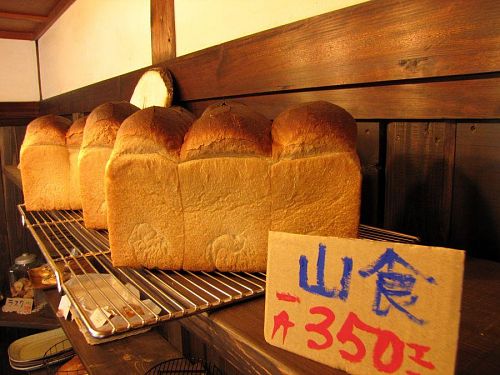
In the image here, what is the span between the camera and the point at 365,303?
414 mm

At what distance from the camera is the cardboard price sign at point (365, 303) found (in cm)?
38

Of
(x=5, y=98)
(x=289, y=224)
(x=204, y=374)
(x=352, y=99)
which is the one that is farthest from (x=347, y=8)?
(x=5, y=98)

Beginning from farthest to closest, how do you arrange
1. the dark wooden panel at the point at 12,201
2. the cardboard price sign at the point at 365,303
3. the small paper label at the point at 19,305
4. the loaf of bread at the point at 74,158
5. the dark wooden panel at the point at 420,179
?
the dark wooden panel at the point at 12,201 < the small paper label at the point at 19,305 < the loaf of bread at the point at 74,158 < the dark wooden panel at the point at 420,179 < the cardboard price sign at the point at 365,303

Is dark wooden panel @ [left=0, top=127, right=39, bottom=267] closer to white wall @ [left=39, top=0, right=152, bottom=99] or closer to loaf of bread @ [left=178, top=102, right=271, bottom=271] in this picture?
white wall @ [left=39, top=0, right=152, bottom=99]

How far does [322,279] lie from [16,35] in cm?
477

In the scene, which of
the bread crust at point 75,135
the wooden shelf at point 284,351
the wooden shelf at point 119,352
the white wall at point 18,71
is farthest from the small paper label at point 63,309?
the white wall at point 18,71

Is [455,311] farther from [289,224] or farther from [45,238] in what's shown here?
[45,238]

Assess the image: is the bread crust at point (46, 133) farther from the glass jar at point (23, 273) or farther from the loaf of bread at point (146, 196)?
the glass jar at point (23, 273)

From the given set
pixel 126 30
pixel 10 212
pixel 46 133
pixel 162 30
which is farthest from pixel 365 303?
pixel 10 212

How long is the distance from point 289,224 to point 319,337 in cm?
28

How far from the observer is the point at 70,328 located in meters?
1.38

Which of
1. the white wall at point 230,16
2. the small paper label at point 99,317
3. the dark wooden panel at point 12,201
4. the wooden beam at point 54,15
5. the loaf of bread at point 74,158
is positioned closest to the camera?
the small paper label at point 99,317

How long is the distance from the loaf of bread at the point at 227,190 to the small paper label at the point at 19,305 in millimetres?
2960

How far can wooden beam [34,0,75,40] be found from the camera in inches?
125
